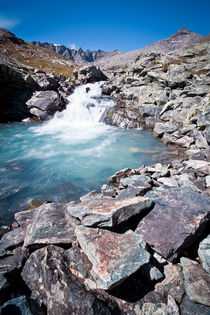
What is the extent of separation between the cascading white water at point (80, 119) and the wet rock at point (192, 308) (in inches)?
663

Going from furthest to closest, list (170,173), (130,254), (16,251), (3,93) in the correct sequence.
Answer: (3,93)
(170,173)
(16,251)
(130,254)

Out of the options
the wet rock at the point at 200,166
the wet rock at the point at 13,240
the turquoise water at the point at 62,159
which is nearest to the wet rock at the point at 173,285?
the wet rock at the point at 13,240

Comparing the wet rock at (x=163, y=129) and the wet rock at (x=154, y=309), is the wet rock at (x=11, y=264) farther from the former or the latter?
the wet rock at (x=163, y=129)

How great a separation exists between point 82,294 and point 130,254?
1.17m

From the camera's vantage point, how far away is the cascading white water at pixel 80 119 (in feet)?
66.3

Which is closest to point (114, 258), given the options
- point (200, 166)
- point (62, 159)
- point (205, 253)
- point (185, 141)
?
point (205, 253)

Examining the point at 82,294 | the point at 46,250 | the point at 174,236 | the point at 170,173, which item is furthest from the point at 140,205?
the point at 170,173

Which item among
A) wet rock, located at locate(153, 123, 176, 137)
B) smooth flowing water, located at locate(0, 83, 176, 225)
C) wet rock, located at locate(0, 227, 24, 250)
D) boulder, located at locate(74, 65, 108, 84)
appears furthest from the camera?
boulder, located at locate(74, 65, 108, 84)

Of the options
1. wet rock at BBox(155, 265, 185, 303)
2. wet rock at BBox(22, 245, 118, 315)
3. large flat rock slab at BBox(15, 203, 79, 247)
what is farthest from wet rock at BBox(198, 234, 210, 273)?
large flat rock slab at BBox(15, 203, 79, 247)

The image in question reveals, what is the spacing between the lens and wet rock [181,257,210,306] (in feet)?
9.71

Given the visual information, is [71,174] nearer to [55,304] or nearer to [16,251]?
[16,251]

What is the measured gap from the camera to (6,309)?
8.39 feet

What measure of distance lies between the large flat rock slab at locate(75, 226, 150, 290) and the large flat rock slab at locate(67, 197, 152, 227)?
228mm

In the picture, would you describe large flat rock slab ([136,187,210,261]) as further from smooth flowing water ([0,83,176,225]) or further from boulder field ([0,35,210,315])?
smooth flowing water ([0,83,176,225])
